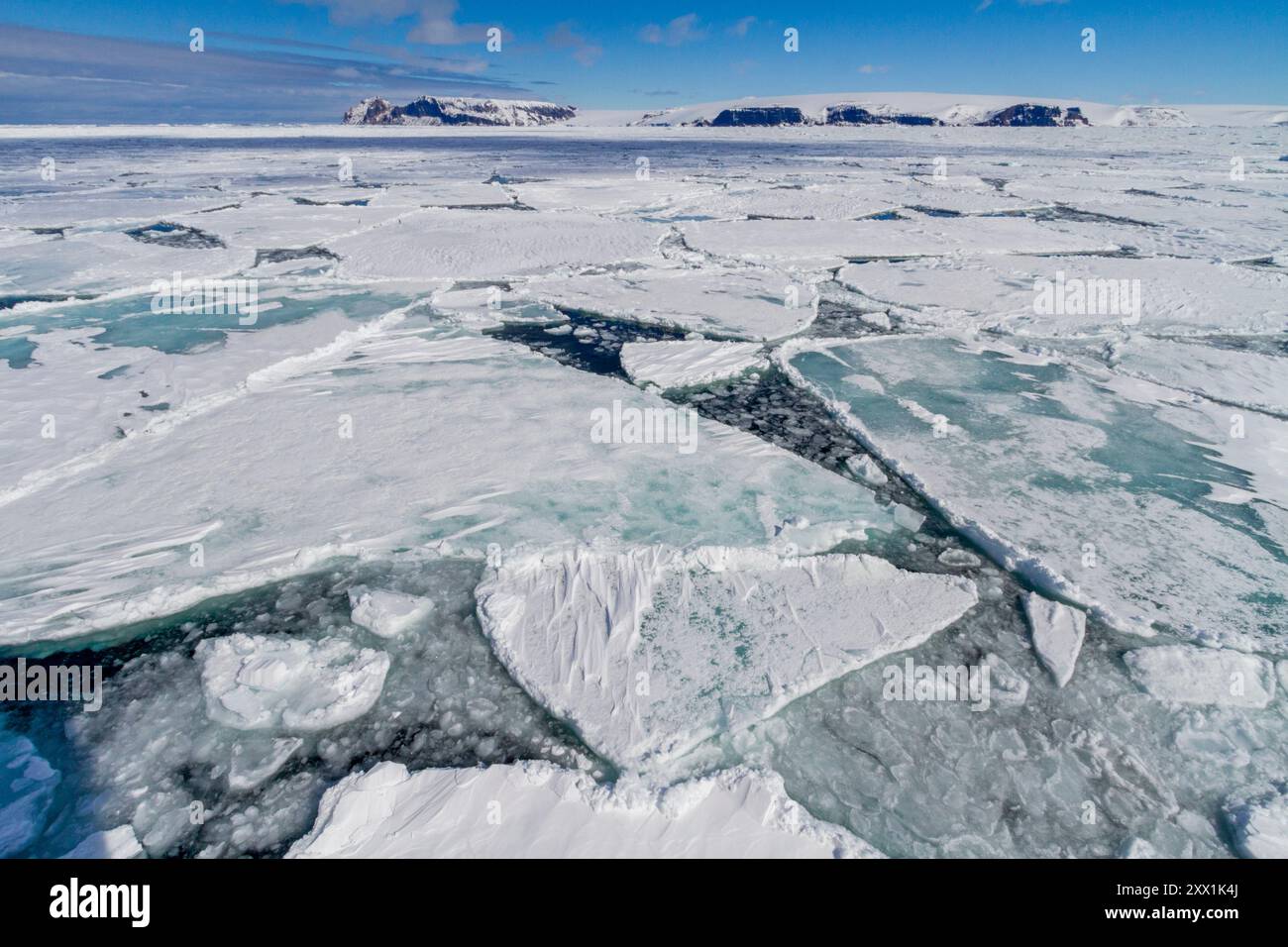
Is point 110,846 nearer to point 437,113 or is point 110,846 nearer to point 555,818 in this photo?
point 555,818

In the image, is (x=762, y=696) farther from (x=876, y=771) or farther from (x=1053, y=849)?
(x=1053, y=849)

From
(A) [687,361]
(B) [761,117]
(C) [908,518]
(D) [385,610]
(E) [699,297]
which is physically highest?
(B) [761,117]

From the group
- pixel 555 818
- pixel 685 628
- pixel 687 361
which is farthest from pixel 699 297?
pixel 555 818

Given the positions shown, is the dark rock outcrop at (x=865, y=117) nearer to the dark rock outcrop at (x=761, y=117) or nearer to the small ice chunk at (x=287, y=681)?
the dark rock outcrop at (x=761, y=117)

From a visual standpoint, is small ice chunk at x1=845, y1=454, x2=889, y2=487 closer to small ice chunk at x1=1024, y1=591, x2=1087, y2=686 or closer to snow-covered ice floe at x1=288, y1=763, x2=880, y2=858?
small ice chunk at x1=1024, y1=591, x2=1087, y2=686

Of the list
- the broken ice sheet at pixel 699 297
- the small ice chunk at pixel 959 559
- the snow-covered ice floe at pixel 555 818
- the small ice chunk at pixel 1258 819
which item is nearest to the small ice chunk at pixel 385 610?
the snow-covered ice floe at pixel 555 818

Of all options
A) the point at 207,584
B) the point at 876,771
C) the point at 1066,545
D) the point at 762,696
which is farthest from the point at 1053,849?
the point at 207,584
